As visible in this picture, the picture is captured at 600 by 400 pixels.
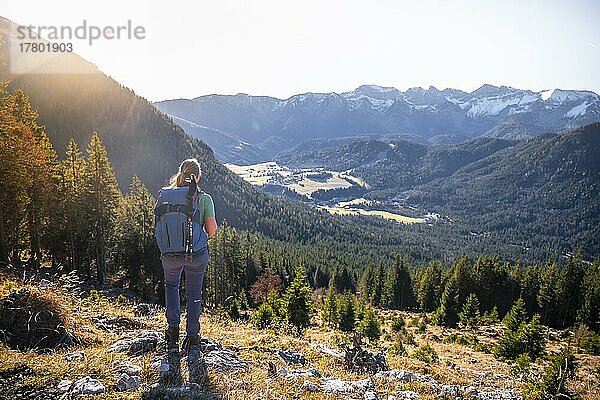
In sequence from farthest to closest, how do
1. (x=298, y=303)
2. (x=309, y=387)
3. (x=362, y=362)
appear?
(x=298, y=303) → (x=362, y=362) → (x=309, y=387)

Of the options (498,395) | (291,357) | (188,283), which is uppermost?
(188,283)

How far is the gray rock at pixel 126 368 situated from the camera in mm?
5344

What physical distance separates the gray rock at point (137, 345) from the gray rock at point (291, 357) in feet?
9.21

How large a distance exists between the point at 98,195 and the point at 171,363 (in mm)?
25200

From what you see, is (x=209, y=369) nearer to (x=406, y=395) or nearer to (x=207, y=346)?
(x=207, y=346)

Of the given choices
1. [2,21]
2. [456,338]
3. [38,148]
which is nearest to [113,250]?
[38,148]

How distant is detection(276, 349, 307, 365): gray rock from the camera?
8.21m

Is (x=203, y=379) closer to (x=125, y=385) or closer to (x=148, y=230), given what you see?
(x=125, y=385)

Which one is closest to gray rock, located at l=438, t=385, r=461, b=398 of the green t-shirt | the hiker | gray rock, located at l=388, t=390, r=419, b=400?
gray rock, located at l=388, t=390, r=419, b=400

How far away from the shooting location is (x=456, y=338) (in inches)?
1447

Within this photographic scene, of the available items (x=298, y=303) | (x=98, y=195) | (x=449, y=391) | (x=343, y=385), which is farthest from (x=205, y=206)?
(x=98, y=195)

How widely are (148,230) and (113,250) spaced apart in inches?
204

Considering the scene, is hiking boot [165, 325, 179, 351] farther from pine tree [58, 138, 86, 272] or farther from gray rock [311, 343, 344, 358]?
pine tree [58, 138, 86, 272]

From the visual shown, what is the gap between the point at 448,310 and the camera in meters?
52.5
